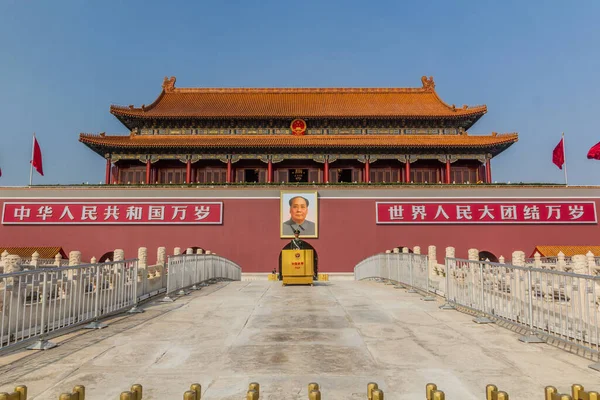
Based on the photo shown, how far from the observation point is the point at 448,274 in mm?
9094

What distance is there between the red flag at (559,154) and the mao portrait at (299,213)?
14130 mm

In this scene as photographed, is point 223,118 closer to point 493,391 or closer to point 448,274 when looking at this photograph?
point 448,274

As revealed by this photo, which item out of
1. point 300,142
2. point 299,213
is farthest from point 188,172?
point 299,213

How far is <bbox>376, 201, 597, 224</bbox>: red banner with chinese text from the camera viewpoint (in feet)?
72.9

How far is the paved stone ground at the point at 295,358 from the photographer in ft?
12.8

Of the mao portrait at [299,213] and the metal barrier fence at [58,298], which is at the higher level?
the mao portrait at [299,213]

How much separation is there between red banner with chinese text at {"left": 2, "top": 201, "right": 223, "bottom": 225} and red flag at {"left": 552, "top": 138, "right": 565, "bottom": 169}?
19268 millimetres

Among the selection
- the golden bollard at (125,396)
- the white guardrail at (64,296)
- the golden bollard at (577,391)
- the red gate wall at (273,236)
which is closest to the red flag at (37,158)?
the red gate wall at (273,236)

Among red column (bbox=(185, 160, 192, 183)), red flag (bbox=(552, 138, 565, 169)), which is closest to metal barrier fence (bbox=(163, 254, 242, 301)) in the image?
red column (bbox=(185, 160, 192, 183))

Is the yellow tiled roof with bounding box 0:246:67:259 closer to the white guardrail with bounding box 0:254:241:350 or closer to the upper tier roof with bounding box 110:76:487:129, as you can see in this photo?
the upper tier roof with bounding box 110:76:487:129

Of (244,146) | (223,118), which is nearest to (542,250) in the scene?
(244,146)

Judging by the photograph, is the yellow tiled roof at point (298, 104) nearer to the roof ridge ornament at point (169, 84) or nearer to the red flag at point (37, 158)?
the roof ridge ornament at point (169, 84)

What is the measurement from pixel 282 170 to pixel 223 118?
16.4 ft

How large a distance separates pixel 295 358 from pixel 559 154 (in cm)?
2447
